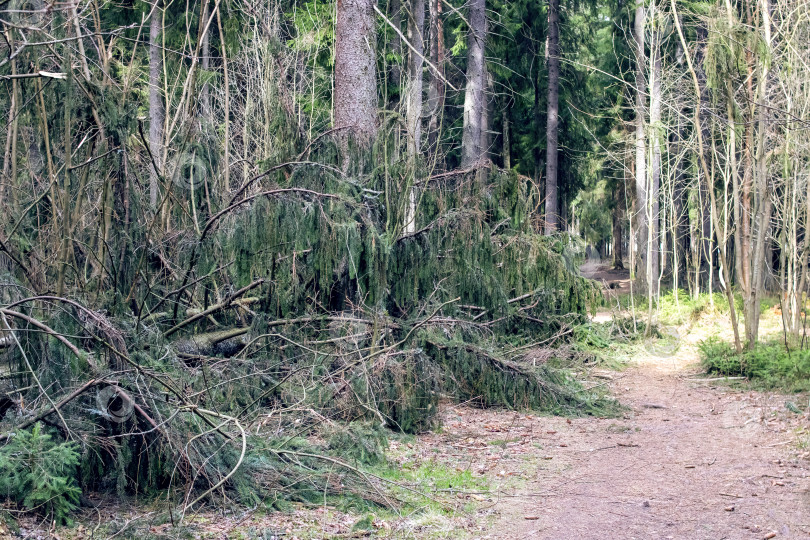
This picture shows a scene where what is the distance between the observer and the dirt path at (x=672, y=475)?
489 cm

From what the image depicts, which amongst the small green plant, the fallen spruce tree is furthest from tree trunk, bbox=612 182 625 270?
the small green plant

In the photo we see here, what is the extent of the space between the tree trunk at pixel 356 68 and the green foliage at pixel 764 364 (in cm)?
602

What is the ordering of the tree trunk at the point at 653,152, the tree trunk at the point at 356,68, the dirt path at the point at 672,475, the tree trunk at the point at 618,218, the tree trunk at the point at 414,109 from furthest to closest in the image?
the tree trunk at the point at 618,218, the tree trunk at the point at 653,152, the tree trunk at the point at 356,68, the tree trunk at the point at 414,109, the dirt path at the point at 672,475

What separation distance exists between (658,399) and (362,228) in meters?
4.89

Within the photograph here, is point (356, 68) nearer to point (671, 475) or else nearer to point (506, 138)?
point (671, 475)

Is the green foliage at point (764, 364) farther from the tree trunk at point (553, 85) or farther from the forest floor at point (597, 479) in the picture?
the tree trunk at point (553, 85)

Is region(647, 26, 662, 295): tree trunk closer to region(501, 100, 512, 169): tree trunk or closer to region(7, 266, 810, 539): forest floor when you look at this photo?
region(7, 266, 810, 539): forest floor

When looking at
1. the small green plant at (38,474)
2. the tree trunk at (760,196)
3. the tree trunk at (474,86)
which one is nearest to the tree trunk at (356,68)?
the tree trunk at (760,196)

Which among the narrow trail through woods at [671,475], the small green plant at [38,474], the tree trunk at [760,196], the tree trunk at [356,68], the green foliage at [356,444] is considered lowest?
the narrow trail through woods at [671,475]

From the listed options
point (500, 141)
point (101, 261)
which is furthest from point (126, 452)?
point (500, 141)

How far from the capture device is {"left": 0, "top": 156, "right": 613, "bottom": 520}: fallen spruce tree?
465 centimetres

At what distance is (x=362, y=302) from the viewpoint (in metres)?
7.31

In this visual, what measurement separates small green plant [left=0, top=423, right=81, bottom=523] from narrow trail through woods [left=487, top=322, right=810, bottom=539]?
104 inches

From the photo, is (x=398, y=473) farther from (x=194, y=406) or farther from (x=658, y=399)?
(x=658, y=399)
